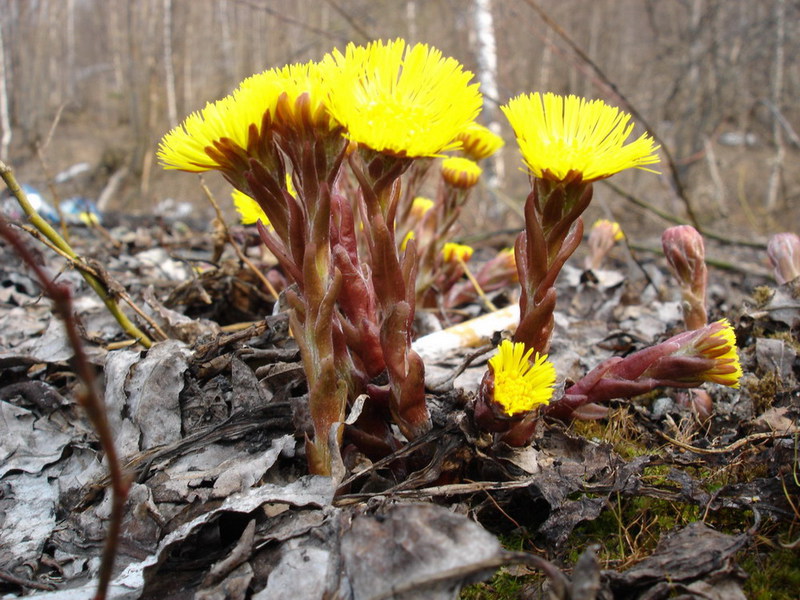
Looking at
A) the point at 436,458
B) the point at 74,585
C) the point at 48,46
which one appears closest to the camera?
the point at 74,585

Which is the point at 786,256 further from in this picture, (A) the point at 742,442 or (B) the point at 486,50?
(B) the point at 486,50

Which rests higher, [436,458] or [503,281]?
[503,281]

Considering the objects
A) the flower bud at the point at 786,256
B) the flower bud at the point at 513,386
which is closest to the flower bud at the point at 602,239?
the flower bud at the point at 786,256

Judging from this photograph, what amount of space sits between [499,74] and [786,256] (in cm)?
734

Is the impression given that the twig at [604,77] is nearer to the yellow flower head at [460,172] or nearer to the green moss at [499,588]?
the yellow flower head at [460,172]

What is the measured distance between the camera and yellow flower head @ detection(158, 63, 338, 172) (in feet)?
3.15

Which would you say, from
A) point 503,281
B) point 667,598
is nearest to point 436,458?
point 667,598

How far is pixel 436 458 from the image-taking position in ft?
3.85

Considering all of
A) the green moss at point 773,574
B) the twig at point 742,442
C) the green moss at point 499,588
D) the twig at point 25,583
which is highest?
the twig at point 742,442

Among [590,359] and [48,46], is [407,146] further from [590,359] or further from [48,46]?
[48,46]

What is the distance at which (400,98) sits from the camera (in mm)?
1050

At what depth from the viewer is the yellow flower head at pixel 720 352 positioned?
1.21m

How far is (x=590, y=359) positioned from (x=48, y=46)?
24.0m

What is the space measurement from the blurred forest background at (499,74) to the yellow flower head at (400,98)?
284 cm
